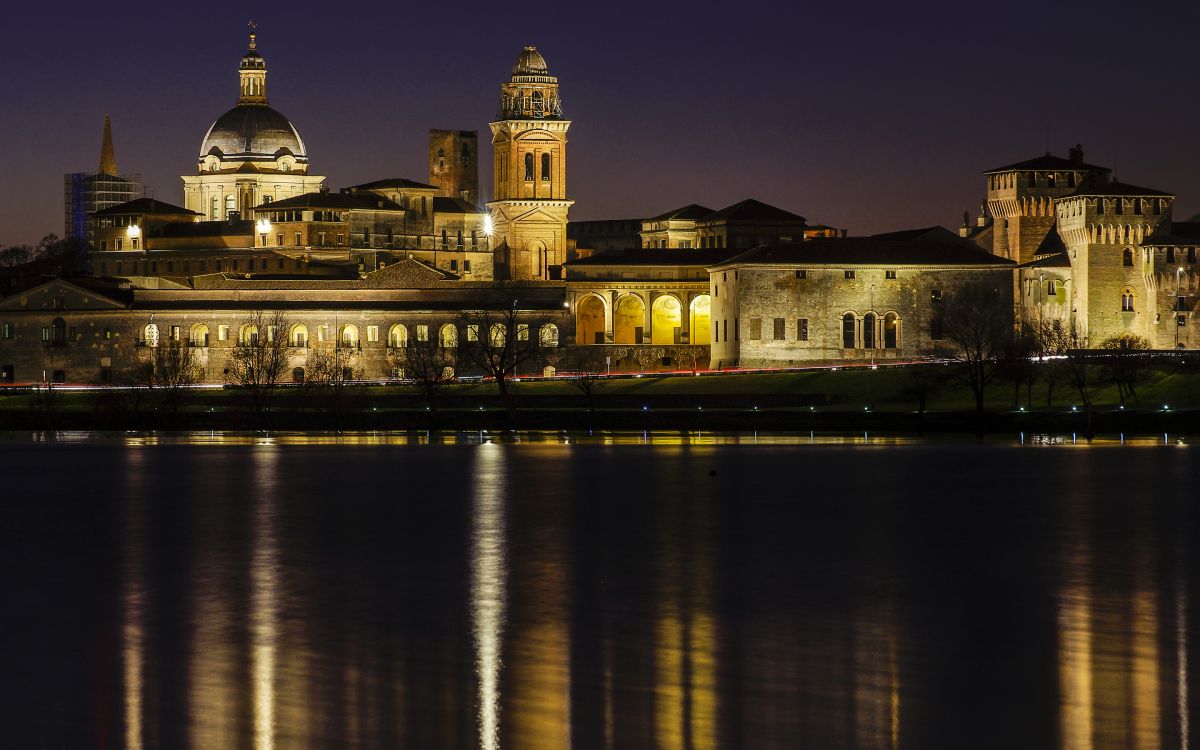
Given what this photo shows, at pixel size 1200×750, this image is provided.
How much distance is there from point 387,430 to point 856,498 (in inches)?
1093

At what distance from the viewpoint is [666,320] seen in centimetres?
9512

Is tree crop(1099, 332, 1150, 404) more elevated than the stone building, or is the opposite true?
the stone building

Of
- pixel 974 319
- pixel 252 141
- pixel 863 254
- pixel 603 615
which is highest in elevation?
pixel 252 141

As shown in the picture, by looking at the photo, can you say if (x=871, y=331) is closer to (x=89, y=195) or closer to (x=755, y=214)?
(x=755, y=214)

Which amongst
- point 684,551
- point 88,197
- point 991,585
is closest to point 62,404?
point 684,551

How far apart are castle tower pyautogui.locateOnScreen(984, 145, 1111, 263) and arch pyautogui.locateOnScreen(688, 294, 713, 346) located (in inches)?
813

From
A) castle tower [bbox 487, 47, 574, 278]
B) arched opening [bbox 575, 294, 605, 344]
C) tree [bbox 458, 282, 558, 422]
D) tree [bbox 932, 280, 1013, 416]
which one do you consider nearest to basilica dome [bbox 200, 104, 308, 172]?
castle tower [bbox 487, 47, 574, 278]

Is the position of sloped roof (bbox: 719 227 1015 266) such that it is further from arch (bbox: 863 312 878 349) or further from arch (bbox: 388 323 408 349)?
arch (bbox: 388 323 408 349)

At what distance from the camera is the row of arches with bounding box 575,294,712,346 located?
307 ft

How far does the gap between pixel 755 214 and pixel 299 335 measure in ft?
94.3

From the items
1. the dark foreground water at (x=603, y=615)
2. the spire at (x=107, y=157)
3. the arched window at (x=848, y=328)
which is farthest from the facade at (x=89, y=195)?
the dark foreground water at (x=603, y=615)

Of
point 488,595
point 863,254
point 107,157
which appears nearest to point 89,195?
point 107,157

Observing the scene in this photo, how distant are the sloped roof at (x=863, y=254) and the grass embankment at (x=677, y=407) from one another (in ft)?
55.9

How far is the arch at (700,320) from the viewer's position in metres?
94.1
